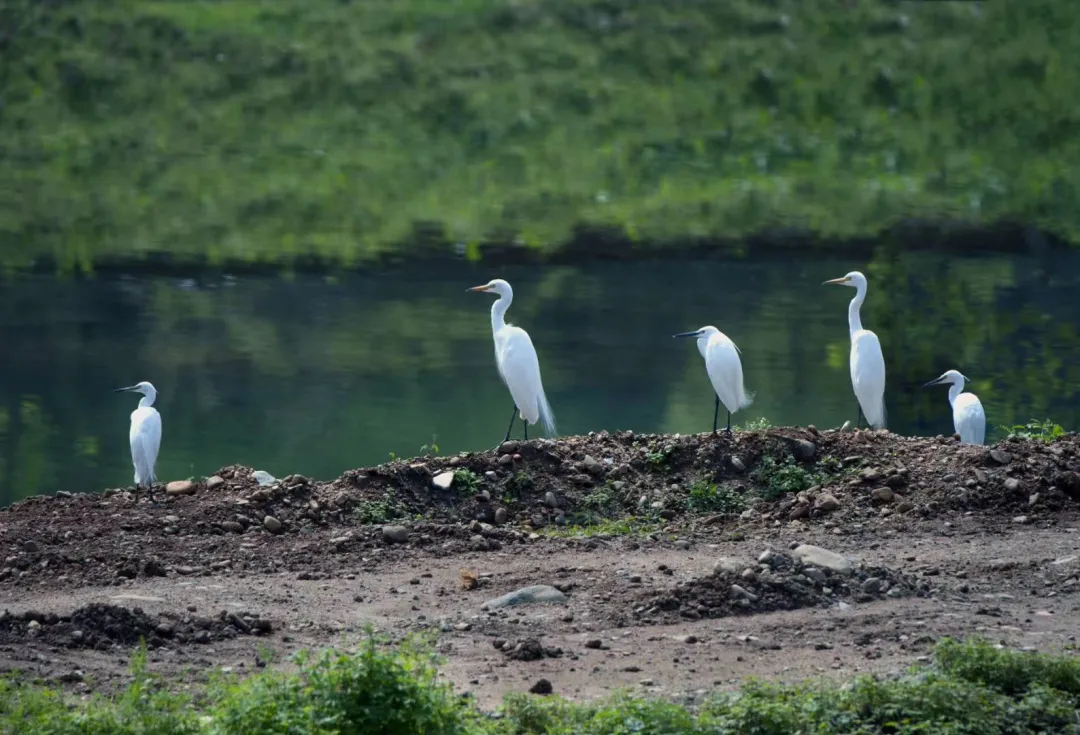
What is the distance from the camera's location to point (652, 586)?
8.12 metres

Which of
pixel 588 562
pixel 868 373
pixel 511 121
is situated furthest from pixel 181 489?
pixel 511 121

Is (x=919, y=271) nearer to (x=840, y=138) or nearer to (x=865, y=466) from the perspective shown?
(x=840, y=138)

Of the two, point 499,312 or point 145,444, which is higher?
point 499,312

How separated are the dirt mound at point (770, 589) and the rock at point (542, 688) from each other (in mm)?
1014

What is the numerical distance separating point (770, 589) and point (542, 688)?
155cm

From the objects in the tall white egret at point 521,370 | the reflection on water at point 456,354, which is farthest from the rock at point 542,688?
the reflection on water at point 456,354

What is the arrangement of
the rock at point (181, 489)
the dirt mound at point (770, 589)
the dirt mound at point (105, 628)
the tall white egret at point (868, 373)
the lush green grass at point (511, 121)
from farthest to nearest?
the lush green grass at point (511, 121) < the tall white egret at point (868, 373) < the rock at point (181, 489) < the dirt mound at point (770, 589) < the dirt mound at point (105, 628)

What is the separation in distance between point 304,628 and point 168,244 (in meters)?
16.1

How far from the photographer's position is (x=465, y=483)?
984cm

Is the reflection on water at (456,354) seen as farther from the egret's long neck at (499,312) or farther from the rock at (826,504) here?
the rock at (826,504)

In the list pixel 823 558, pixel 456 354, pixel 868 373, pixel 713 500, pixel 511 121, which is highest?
pixel 823 558

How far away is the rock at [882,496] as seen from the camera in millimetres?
9625

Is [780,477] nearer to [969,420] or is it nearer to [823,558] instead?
[823,558]

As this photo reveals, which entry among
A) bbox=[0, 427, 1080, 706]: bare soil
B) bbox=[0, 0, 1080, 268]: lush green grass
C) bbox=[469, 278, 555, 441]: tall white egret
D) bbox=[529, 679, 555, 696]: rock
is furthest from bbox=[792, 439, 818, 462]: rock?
bbox=[0, 0, 1080, 268]: lush green grass
